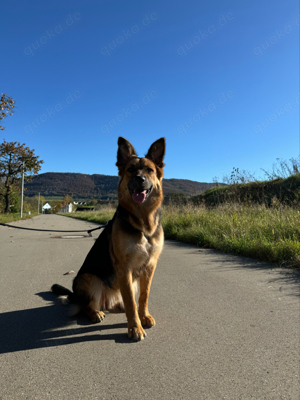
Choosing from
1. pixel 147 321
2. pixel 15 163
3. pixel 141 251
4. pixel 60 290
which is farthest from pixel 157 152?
pixel 15 163

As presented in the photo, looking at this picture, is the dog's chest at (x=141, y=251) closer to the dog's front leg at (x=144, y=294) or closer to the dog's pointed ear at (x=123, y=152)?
the dog's front leg at (x=144, y=294)

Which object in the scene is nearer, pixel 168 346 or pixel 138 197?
pixel 168 346

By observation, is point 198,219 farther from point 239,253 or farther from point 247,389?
point 247,389

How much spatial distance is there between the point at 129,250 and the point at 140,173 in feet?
2.75

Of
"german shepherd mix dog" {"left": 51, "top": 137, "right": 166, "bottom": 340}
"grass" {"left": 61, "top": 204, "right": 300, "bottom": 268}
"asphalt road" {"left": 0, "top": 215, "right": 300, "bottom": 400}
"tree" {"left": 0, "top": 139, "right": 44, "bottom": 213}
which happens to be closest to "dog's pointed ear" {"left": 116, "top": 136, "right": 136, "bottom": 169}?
"german shepherd mix dog" {"left": 51, "top": 137, "right": 166, "bottom": 340}

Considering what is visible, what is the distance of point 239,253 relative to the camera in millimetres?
6402

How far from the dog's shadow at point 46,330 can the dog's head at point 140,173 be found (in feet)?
4.18

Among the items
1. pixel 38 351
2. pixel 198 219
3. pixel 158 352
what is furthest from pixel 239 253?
pixel 38 351

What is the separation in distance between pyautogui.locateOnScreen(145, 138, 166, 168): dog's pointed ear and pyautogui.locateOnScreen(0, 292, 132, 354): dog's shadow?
1.85 m

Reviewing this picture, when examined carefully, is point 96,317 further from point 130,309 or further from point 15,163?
point 15,163

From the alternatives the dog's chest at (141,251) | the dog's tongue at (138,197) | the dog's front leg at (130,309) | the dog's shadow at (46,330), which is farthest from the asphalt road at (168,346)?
the dog's tongue at (138,197)

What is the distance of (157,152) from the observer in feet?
10.7

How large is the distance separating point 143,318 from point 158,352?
607 mm

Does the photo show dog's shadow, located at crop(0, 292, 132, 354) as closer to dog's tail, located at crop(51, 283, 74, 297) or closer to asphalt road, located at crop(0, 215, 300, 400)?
asphalt road, located at crop(0, 215, 300, 400)
